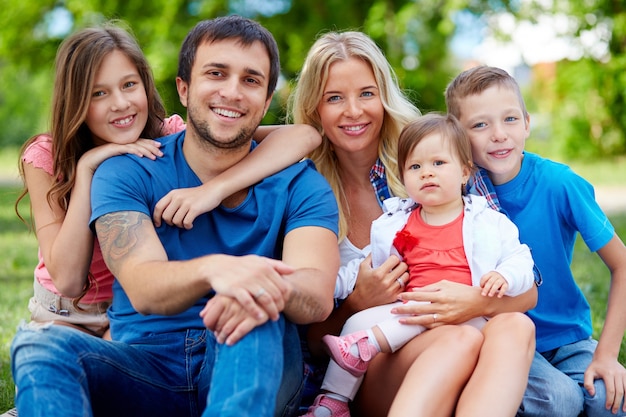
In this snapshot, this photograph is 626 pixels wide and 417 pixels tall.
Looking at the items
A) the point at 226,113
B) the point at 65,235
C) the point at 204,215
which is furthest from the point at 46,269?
the point at 226,113

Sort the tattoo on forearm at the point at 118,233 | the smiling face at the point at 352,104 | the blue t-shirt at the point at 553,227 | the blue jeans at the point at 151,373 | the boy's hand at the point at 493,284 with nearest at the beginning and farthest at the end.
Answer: the blue jeans at the point at 151,373 < the tattoo on forearm at the point at 118,233 < the boy's hand at the point at 493,284 < the blue t-shirt at the point at 553,227 < the smiling face at the point at 352,104

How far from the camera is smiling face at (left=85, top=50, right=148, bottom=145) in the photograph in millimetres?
3439

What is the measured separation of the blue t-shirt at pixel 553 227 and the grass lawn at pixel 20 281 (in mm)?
1074

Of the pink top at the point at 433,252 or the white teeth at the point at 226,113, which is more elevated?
the white teeth at the point at 226,113

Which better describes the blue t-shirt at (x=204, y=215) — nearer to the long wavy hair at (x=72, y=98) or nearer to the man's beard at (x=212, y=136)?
the man's beard at (x=212, y=136)

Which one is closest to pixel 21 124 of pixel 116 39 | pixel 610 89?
pixel 610 89

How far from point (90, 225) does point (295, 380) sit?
106 cm

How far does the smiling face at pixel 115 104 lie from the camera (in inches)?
135

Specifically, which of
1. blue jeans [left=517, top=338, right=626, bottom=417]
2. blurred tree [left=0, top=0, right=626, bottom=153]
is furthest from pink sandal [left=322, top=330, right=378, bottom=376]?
blurred tree [left=0, top=0, right=626, bottom=153]

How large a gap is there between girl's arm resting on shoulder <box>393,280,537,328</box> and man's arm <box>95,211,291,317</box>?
62 cm

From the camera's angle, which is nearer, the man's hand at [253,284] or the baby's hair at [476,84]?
the man's hand at [253,284]

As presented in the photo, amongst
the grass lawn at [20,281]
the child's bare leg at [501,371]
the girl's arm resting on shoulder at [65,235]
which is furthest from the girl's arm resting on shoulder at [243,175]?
the grass lawn at [20,281]

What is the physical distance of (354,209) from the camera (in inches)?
151

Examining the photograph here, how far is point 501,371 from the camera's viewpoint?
9.02ft
